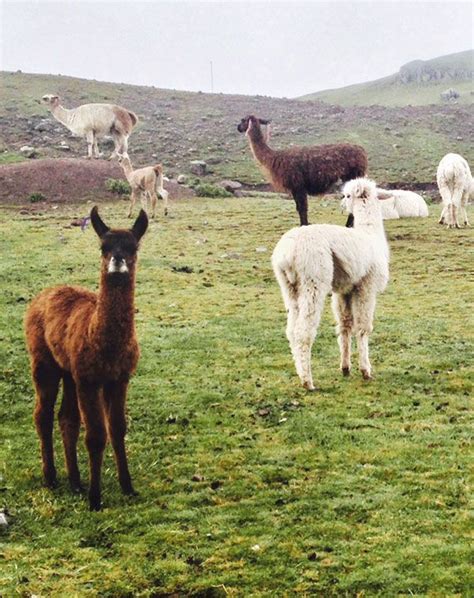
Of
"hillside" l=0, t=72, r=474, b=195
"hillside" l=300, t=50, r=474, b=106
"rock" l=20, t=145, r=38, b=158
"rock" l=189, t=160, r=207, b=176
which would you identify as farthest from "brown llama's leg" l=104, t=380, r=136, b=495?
"hillside" l=300, t=50, r=474, b=106

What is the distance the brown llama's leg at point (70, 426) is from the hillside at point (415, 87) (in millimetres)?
81297

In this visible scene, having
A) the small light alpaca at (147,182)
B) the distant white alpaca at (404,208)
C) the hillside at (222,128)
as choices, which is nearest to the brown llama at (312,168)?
the distant white alpaca at (404,208)

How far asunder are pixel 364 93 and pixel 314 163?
90.1 meters

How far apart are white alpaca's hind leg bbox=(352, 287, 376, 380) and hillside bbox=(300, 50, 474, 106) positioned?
77.7 metres

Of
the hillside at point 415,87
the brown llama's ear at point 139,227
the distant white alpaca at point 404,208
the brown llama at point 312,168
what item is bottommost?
the brown llama's ear at point 139,227

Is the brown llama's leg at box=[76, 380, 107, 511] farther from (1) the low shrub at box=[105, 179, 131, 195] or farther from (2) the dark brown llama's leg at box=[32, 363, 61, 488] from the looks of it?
(1) the low shrub at box=[105, 179, 131, 195]

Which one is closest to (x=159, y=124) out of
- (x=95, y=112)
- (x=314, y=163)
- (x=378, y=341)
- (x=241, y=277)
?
(x=95, y=112)

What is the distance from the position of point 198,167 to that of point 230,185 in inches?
154

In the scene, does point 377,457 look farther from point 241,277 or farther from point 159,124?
point 159,124

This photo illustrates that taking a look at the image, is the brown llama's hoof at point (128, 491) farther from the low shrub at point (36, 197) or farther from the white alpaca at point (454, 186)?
the low shrub at point (36, 197)

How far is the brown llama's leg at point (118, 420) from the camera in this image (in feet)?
19.7

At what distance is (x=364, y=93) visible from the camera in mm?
103312

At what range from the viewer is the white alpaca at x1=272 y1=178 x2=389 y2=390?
851 centimetres

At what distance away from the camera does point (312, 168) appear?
1816 centimetres
